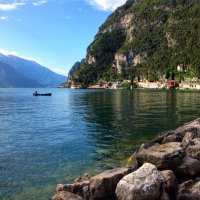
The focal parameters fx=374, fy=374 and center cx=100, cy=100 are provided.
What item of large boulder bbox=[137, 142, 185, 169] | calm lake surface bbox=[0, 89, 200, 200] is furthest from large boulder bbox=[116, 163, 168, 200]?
calm lake surface bbox=[0, 89, 200, 200]

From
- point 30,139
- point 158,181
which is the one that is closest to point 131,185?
point 158,181

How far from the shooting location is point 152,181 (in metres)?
19.1

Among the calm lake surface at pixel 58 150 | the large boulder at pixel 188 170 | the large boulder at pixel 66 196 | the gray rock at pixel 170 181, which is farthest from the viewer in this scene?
the calm lake surface at pixel 58 150

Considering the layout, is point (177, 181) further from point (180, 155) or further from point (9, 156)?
point (9, 156)

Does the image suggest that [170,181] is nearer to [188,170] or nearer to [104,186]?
[188,170]

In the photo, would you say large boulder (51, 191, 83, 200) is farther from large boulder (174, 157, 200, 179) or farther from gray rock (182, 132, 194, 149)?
gray rock (182, 132, 194, 149)

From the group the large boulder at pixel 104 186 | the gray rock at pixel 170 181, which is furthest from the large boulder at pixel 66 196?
the gray rock at pixel 170 181

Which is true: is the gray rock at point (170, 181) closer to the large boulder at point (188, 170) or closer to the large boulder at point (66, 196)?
the large boulder at point (188, 170)

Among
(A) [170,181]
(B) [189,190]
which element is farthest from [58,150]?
(B) [189,190]

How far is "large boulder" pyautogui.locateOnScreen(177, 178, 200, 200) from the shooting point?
19750 millimetres

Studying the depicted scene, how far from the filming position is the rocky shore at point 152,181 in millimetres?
19016

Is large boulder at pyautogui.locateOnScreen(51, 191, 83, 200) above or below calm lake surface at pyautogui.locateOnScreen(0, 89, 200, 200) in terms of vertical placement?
above

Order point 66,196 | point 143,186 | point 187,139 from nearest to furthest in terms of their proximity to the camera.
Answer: point 143,186 → point 66,196 → point 187,139

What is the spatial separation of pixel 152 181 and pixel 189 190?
8.56 ft
